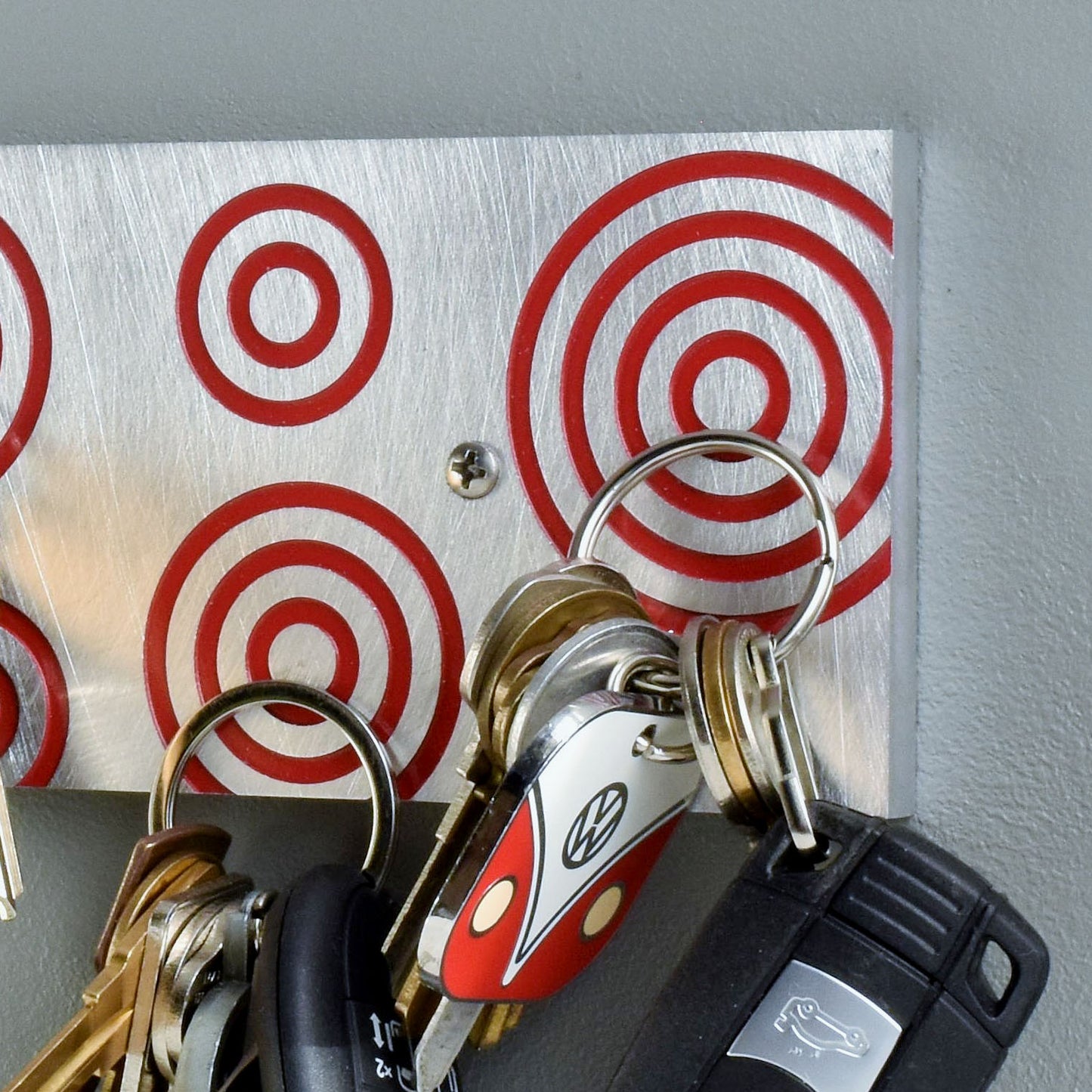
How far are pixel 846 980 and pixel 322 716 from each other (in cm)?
22

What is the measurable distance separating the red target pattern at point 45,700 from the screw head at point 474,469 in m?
0.18

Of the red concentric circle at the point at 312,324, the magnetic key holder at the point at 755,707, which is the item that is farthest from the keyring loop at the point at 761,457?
the red concentric circle at the point at 312,324

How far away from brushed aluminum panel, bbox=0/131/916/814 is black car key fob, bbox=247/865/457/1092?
0.08 meters

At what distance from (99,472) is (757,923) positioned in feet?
0.99

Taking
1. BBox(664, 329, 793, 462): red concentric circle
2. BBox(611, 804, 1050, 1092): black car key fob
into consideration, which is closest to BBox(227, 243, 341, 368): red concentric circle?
BBox(664, 329, 793, 462): red concentric circle

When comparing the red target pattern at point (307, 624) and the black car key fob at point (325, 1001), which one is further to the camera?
the red target pattern at point (307, 624)

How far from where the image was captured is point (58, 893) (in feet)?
1.80

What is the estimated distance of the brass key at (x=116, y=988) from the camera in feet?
1.43

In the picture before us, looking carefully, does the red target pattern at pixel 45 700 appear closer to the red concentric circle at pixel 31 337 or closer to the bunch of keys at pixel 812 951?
the red concentric circle at pixel 31 337

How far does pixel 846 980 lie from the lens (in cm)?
39

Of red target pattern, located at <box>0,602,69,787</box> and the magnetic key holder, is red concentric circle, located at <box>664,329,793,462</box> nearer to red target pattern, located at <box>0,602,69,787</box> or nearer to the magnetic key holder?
the magnetic key holder

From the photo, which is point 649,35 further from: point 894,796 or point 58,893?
point 58,893

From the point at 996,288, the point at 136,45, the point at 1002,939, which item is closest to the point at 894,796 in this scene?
the point at 1002,939

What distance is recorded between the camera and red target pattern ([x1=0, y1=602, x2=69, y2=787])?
53 centimetres
